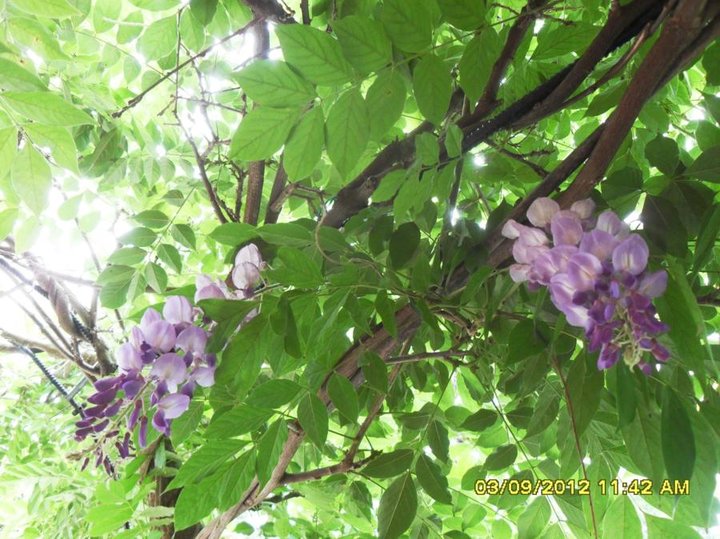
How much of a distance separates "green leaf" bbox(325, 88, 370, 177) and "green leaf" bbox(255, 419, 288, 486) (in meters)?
0.27

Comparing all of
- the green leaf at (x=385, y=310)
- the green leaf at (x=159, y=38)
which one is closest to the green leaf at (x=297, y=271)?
the green leaf at (x=385, y=310)

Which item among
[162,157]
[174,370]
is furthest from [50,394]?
[174,370]

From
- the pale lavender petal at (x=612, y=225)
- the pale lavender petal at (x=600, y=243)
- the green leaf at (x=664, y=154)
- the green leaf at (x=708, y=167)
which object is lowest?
the pale lavender petal at (x=600, y=243)

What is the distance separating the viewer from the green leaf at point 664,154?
49 cm

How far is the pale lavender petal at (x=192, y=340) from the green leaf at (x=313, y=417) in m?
0.12

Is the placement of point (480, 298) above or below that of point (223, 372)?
above

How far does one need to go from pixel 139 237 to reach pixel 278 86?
467 mm

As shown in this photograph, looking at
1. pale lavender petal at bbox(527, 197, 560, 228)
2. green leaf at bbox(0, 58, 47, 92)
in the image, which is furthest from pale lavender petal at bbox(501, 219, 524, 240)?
green leaf at bbox(0, 58, 47, 92)

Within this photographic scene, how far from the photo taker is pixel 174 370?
56cm

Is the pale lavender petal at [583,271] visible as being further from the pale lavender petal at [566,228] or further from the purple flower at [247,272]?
the purple flower at [247,272]

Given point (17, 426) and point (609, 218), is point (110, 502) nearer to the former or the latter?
point (17, 426)

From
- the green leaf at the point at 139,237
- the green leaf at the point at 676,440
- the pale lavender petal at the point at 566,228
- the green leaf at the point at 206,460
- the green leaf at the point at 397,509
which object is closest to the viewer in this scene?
the green leaf at the point at 676,440

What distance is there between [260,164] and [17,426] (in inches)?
40.4

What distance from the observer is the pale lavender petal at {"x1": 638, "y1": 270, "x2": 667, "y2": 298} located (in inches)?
15.3
